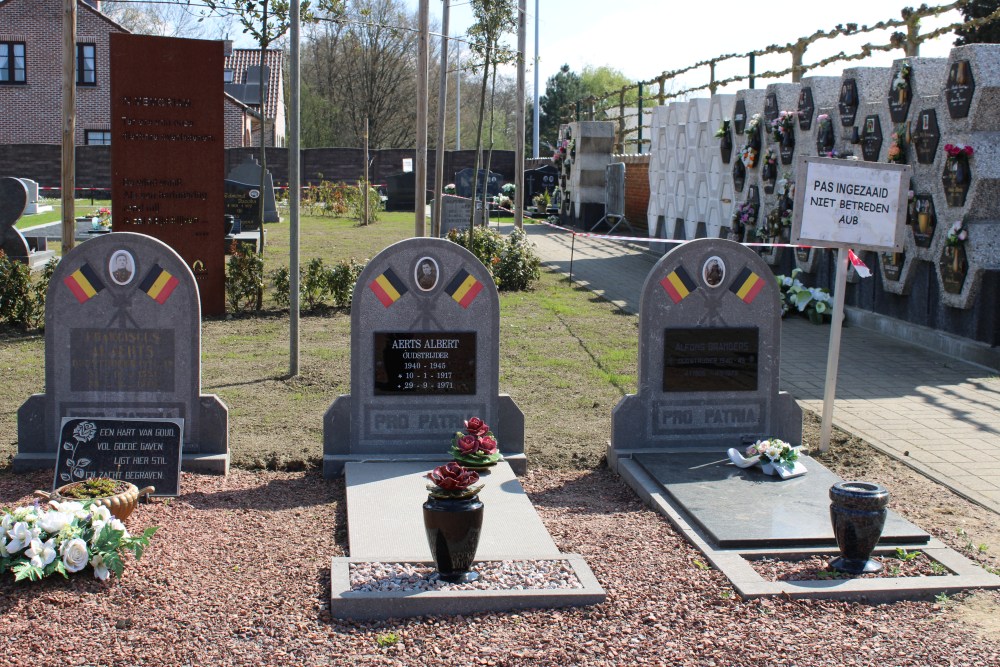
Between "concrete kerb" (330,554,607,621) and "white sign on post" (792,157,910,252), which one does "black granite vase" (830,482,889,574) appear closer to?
"concrete kerb" (330,554,607,621)

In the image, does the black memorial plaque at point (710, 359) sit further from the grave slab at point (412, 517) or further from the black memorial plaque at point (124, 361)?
the black memorial plaque at point (124, 361)

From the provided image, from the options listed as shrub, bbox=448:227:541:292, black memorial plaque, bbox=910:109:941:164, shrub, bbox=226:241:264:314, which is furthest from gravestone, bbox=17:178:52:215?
black memorial plaque, bbox=910:109:941:164

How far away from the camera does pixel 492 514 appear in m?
6.06

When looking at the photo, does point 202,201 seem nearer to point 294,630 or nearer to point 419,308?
point 419,308

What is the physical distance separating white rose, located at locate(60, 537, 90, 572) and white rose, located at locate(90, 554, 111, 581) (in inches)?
1.5

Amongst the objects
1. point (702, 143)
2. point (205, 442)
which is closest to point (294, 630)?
point (205, 442)

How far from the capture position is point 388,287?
7.11m

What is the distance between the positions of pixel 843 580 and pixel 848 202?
3304 millimetres

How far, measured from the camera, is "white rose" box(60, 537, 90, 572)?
15.9 feet

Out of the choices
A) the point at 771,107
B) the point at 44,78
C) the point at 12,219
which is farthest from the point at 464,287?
the point at 44,78

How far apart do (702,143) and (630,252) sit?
14.1 feet

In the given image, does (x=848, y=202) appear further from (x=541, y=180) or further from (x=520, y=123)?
(x=541, y=180)

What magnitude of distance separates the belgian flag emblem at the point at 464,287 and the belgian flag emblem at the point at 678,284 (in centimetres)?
128

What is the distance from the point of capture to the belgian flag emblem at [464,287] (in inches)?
282
